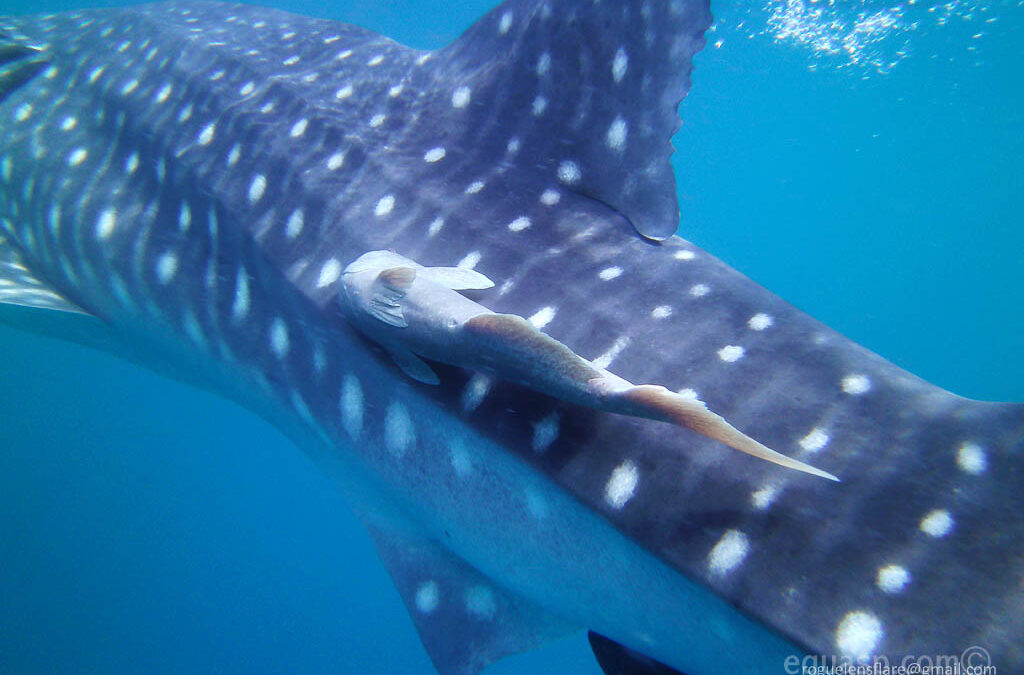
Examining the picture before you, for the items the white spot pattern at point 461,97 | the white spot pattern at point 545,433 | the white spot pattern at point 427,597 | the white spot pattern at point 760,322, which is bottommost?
the white spot pattern at point 427,597

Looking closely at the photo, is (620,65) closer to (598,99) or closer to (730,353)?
(598,99)

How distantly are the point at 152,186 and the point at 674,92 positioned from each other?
8.68ft

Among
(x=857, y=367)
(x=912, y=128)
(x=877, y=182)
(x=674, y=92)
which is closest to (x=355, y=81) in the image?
(x=674, y=92)

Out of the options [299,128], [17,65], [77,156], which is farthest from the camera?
[17,65]

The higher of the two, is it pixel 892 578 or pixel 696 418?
pixel 696 418

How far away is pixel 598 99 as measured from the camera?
249 centimetres

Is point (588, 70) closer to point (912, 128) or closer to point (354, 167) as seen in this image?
point (354, 167)

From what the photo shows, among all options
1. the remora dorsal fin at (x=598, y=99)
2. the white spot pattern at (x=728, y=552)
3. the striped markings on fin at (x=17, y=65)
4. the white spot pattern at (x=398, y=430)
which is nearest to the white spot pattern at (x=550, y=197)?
the remora dorsal fin at (x=598, y=99)

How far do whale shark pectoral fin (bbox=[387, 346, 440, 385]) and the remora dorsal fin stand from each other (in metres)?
0.98

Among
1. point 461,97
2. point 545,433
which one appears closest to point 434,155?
point 461,97

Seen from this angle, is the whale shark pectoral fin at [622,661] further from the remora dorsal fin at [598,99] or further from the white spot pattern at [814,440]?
the remora dorsal fin at [598,99]

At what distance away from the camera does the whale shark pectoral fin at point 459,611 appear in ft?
7.77

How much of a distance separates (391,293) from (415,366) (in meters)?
0.26

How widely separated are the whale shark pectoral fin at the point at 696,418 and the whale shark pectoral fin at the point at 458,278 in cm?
81
